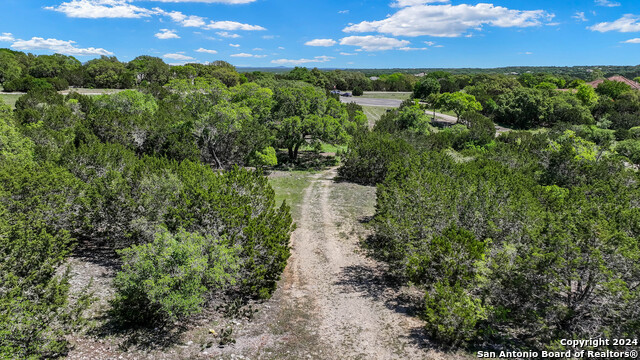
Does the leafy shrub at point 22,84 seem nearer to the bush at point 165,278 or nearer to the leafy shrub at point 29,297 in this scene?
the leafy shrub at point 29,297

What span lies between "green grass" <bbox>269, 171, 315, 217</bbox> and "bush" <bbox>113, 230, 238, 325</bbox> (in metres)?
13.2

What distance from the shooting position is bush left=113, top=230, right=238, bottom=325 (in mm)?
11820

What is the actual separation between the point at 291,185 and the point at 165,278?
69.8 feet

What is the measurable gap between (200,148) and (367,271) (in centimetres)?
2300

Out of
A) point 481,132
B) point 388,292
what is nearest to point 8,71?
point 388,292

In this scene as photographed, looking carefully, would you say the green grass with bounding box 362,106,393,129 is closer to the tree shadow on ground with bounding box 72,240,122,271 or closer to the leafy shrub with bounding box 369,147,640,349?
the leafy shrub with bounding box 369,147,640,349

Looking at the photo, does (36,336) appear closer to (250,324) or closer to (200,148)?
(250,324)

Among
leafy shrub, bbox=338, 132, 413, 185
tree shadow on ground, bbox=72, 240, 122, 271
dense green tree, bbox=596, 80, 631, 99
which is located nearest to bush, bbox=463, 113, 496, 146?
leafy shrub, bbox=338, 132, 413, 185

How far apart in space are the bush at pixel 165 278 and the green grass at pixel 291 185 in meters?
13.2

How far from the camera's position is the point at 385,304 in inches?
610

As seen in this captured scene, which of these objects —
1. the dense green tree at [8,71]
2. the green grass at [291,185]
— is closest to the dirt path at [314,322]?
the green grass at [291,185]

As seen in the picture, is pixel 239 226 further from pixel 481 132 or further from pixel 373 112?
pixel 373 112

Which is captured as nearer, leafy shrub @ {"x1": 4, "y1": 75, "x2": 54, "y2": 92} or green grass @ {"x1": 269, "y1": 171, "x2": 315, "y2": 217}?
green grass @ {"x1": 269, "y1": 171, "x2": 315, "y2": 217}

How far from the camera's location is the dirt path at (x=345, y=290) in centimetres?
1287
